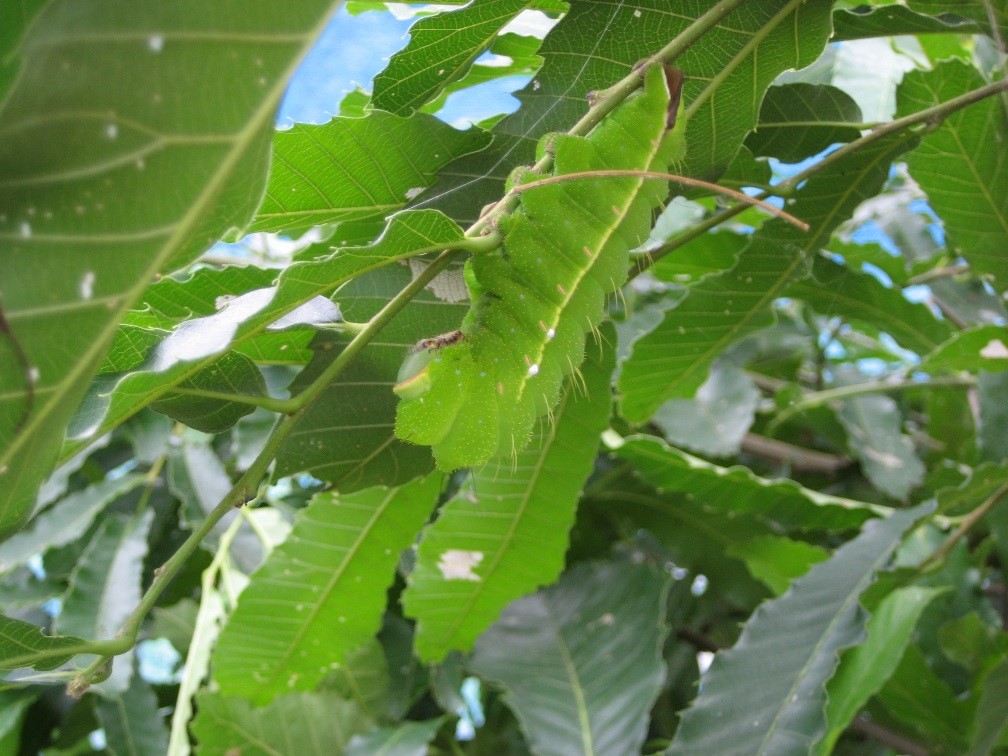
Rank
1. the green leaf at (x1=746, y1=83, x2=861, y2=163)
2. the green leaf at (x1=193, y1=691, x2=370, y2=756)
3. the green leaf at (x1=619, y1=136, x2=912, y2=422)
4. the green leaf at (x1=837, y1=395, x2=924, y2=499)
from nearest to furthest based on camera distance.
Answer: the green leaf at (x1=746, y1=83, x2=861, y2=163), the green leaf at (x1=619, y1=136, x2=912, y2=422), the green leaf at (x1=193, y1=691, x2=370, y2=756), the green leaf at (x1=837, y1=395, x2=924, y2=499)

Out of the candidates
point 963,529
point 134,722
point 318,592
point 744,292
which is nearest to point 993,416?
point 963,529

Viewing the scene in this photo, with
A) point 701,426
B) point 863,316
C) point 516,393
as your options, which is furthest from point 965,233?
point 516,393

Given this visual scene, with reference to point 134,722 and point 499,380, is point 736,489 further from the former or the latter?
point 134,722

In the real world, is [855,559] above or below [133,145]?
below

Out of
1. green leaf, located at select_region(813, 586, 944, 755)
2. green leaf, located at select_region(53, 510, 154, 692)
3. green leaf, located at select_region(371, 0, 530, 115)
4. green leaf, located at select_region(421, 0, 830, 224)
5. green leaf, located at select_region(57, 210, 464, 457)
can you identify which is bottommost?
green leaf, located at select_region(813, 586, 944, 755)

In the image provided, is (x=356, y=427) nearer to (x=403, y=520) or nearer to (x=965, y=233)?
(x=403, y=520)

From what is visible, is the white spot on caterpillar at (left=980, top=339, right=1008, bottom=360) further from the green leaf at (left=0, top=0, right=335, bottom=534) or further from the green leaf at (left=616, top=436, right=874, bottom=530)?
the green leaf at (left=0, top=0, right=335, bottom=534)

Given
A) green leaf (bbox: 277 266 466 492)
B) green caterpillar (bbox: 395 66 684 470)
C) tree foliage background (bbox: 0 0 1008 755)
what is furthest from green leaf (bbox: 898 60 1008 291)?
green leaf (bbox: 277 266 466 492)
